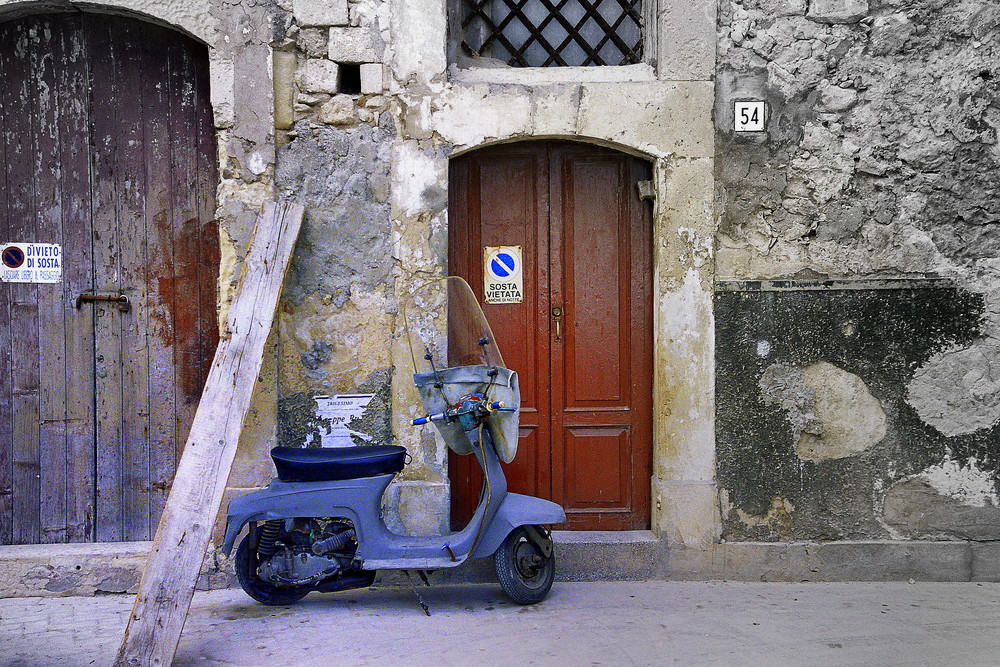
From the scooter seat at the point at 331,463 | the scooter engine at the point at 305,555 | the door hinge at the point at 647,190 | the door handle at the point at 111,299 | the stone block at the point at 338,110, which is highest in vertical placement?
the stone block at the point at 338,110

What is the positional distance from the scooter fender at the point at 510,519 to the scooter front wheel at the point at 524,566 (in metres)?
→ 0.06

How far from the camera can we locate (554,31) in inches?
181

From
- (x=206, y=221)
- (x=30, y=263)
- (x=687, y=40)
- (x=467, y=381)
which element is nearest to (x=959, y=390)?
(x=687, y=40)

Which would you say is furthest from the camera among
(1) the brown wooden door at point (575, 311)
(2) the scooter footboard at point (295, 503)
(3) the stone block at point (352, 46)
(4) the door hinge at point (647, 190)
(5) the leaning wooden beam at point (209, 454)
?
(1) the brown wooden door at point (575, 311)

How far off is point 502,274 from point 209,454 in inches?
73.8

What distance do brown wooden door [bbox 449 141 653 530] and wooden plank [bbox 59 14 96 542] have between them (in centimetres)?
203

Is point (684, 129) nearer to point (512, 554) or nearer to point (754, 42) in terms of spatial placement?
point (754, 42)

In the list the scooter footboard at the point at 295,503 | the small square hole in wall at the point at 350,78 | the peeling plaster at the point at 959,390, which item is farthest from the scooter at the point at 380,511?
the peeling plaster at the point at 959,390

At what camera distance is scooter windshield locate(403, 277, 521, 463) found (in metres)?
3.79

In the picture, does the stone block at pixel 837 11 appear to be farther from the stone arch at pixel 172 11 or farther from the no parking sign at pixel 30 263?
the no parking sign at pixel 30 263

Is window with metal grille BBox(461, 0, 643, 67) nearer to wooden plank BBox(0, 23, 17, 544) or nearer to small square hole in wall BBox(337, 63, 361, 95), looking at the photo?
small square hole in wall BBox(337, 63, 361, 95)

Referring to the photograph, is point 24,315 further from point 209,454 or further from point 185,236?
point 209,454

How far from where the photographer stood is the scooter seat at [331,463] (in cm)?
372

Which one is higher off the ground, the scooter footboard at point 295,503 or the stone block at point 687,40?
the stone block at point 687,40
